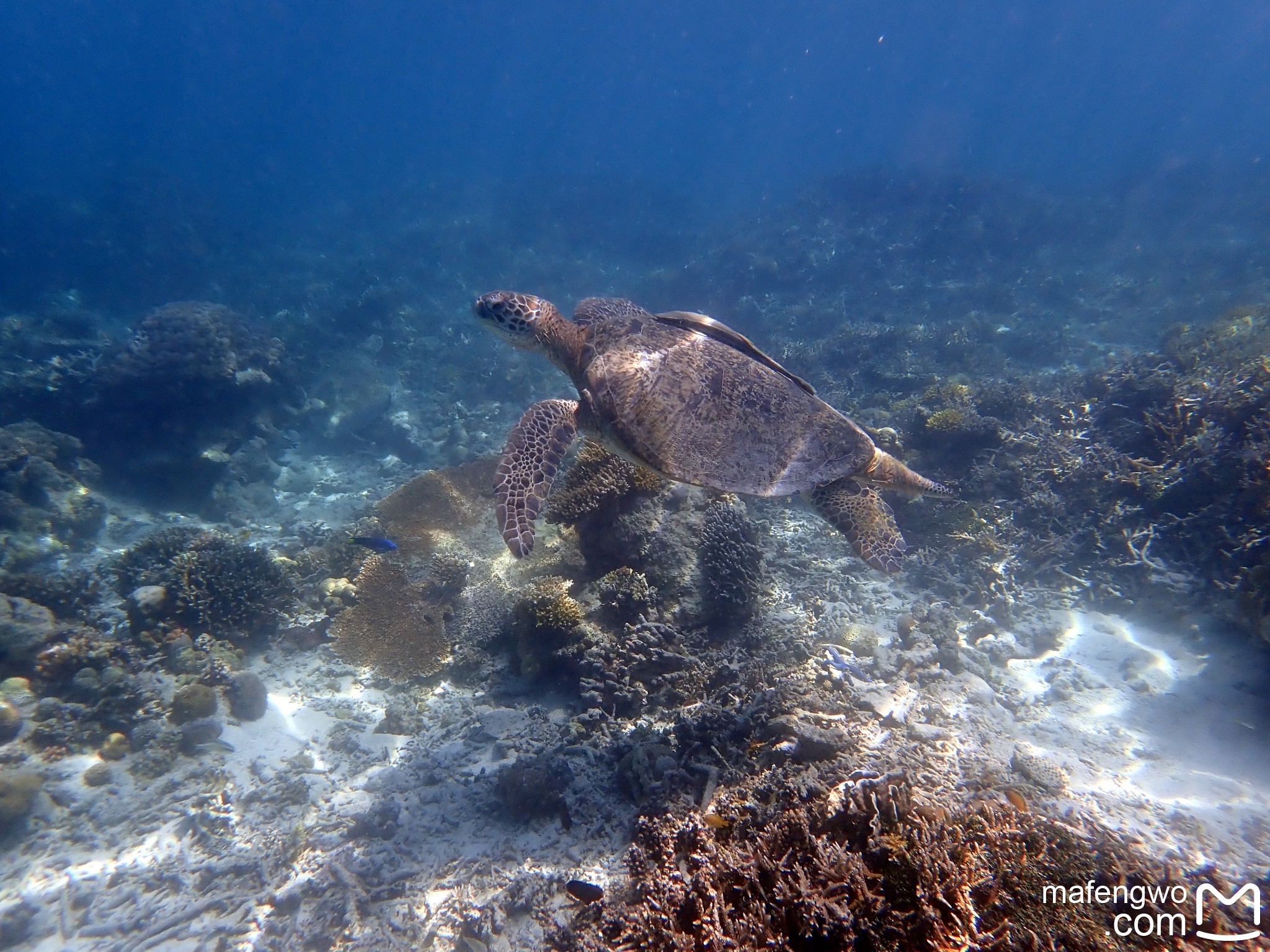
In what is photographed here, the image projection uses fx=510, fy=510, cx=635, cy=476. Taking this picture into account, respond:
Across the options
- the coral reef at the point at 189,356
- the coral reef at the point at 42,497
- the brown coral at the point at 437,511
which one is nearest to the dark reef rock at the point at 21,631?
the coral reef at the point at 42,497

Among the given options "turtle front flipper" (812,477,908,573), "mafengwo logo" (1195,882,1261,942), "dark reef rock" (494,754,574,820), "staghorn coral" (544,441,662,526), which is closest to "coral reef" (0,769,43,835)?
"dark reef rock" (494,754,574,820)

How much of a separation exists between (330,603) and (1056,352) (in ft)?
61.7

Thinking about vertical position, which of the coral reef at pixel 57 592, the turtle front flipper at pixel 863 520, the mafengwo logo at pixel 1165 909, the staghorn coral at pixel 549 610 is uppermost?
the turtle front flipper at pixel 863 520

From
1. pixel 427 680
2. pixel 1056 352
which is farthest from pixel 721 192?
pixel 427 680

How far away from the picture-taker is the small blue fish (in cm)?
482

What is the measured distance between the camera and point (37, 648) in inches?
221

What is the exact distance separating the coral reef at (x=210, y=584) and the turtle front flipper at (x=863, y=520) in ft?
23.3

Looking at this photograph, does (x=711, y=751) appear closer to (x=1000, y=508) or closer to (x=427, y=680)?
(x=427, y=680)

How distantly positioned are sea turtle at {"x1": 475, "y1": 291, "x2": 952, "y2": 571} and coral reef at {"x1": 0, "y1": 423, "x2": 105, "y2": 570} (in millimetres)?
9262

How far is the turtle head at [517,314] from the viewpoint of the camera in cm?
582

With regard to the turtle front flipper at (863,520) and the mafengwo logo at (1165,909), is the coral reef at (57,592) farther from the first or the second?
the mafengwo logo at (1165,909)

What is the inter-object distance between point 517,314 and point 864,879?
18.4ft

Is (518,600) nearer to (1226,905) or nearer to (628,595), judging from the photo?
(628,595)

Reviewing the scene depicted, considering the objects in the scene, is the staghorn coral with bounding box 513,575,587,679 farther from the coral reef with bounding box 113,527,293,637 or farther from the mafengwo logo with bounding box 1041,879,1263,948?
the coral reef with bounding box 113,527,293,637
